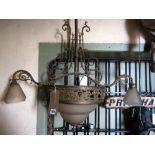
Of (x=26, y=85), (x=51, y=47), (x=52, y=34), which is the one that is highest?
(x=52, y=34)

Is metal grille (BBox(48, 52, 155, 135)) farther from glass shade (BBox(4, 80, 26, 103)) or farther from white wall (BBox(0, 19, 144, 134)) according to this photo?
glass shade (BBox(4, 80, 26, 103))

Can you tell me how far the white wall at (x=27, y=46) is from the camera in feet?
5.80

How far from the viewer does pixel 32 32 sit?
5.86 feet

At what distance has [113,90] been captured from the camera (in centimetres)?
175

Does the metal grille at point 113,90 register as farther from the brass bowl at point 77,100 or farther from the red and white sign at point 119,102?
the brass bowl at point 77,100

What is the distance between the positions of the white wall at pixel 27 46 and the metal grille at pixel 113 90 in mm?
185

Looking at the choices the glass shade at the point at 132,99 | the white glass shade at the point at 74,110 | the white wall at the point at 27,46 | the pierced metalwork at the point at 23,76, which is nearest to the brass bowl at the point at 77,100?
the white glass shade at the point at 74,110

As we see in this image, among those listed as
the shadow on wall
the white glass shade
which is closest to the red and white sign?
the shadow on wall

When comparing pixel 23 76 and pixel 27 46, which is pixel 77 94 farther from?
pixel 27 46

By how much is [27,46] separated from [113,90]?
78 centimetres

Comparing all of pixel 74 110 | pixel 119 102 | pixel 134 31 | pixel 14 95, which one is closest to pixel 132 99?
pixel 74 110
